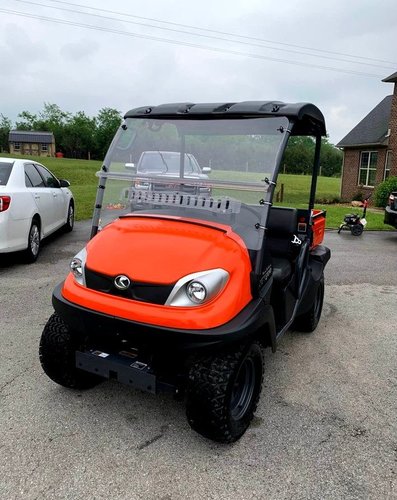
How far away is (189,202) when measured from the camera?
9.66 ft

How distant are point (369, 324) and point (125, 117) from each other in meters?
3.35

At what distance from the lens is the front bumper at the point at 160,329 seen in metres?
2.30

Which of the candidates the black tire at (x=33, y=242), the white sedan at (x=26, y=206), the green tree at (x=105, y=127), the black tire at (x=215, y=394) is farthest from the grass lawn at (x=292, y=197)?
the green tree at (x=105, y=127)

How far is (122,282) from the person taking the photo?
2498 mm

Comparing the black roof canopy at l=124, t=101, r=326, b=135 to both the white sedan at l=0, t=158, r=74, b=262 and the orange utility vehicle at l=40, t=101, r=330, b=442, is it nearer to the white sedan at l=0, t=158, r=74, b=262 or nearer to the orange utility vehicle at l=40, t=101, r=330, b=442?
the orange utility vehicle at l=40, t=101, r=330, b=442

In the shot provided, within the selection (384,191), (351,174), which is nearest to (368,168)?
(351,174)

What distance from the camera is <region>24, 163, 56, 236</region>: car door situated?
6.70 metres

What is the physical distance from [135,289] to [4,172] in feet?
15.5

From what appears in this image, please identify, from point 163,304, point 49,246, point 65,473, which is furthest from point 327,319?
point 49,246

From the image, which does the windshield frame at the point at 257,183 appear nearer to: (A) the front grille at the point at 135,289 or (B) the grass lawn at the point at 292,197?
(B) the grass lawn at the point at 292,197

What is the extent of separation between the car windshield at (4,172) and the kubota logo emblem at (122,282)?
4343 millimetres

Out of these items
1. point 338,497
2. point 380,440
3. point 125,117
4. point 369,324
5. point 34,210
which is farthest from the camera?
point 34,210

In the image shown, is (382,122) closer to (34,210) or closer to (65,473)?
(34,210)

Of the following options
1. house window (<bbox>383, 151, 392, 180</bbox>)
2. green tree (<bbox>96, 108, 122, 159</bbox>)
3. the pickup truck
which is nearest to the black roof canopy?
the pickup truck
